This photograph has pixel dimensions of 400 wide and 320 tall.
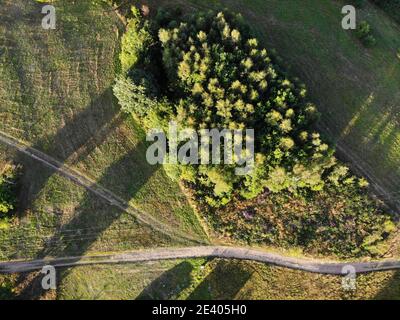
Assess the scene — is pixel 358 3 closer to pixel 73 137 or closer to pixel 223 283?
pixel 223 283

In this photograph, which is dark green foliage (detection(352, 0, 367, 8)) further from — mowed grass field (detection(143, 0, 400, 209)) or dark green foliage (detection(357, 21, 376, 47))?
dark green foliage (detection(357, 21, 376, 47))

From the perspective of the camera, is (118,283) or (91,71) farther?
(91,71)

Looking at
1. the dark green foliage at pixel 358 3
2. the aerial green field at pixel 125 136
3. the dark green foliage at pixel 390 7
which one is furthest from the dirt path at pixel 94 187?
the dark green foliage at pixel 390 7

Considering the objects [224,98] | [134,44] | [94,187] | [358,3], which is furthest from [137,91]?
[358,3]

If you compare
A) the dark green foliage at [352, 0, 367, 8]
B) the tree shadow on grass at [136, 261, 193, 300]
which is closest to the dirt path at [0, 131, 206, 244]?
the tree shadow on grass at [136, 261, 193, 300]

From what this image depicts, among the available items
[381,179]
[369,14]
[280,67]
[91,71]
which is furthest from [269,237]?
[369,14]

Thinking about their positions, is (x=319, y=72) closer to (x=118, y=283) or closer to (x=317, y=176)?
(x=317, y=176)
